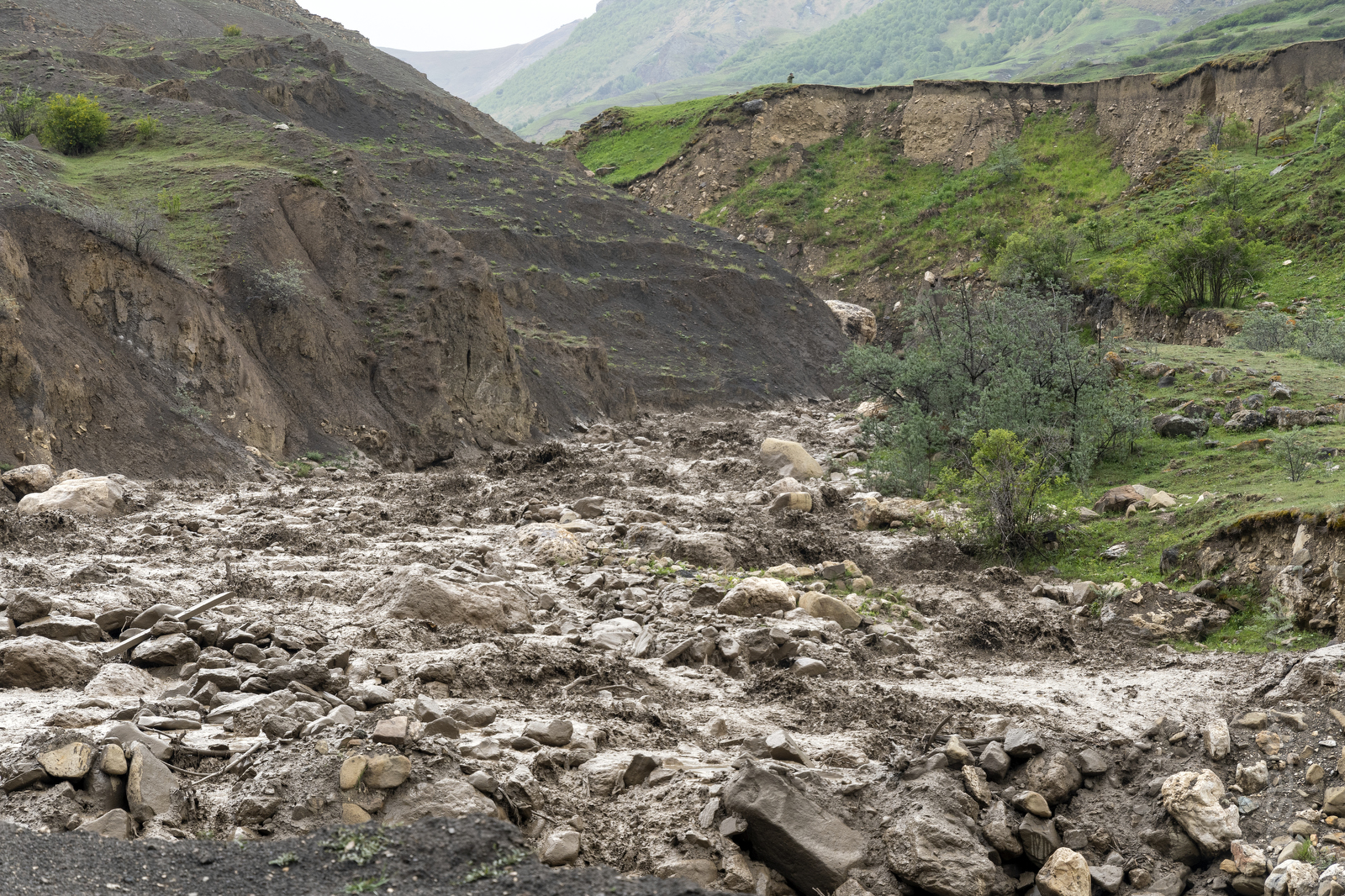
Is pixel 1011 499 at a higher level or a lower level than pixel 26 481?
lower

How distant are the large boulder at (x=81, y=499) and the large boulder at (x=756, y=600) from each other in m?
8.82

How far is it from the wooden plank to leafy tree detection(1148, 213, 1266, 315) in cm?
2754

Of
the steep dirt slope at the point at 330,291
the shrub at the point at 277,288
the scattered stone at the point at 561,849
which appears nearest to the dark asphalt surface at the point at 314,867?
the scattered stone at the point at 561,849

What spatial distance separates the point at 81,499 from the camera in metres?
12.4

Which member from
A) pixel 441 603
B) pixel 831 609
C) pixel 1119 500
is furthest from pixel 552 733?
pixel 1119 500

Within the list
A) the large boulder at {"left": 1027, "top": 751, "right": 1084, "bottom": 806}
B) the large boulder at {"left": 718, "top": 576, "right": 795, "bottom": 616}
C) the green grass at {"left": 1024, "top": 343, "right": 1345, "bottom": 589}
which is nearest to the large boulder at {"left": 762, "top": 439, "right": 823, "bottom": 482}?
the green grass at {"left": 1024, "top": 343, "right": 1345, "bottom": 589}

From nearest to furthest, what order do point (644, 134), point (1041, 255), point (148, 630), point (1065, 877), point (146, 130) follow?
1. point (1065, 877)
2. point (148, 630)
3. point (146, 130)
4. point (1041, 255)
5. point (644, 134)

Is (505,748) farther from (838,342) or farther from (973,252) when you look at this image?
(973,252)

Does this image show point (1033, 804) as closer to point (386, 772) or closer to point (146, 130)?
point (386, 772)

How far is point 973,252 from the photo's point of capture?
158ft

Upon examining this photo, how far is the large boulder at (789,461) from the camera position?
61.5ft

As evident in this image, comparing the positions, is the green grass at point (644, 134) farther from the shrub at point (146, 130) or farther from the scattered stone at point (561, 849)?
the scattered stone at point (561, 849)

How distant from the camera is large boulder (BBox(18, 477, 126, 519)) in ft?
39.2

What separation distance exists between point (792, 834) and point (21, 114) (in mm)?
30319
